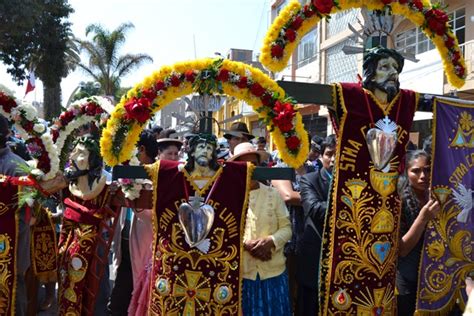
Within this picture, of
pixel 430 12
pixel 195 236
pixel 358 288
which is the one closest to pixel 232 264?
pixel 195 236

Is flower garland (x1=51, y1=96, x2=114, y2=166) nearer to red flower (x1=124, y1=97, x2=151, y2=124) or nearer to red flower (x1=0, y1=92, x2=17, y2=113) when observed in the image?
red flower (x1=0, y1=92, x2=17, y2=113)

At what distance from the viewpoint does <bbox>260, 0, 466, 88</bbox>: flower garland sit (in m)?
3.49

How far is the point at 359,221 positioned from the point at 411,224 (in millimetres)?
528

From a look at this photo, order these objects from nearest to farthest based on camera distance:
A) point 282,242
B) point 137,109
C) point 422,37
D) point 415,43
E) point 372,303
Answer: point 137,109, point 372,303, point 282,242, point 422,37, point 415,43

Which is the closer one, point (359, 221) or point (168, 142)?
point (359, 221)

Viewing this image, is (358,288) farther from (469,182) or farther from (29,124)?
(29,124)

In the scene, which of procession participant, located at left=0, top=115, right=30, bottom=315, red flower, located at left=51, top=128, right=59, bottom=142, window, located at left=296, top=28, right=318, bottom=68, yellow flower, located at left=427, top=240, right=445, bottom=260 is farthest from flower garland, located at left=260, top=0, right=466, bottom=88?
window, located at left=296, top=28, right=318, bottom=68

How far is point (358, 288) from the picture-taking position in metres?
3.43

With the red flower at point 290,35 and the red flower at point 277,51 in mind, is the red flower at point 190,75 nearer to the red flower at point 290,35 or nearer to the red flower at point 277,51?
the red flower at point 277,51

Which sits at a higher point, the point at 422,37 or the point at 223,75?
the point at 422,37

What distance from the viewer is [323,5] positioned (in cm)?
351

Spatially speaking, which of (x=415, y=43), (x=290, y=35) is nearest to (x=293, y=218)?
(x=290, y=35)

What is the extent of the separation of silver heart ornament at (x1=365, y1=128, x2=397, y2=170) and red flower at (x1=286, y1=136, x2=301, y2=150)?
0.54 metres

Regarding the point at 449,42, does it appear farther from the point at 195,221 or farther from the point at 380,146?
the point at 195,221
